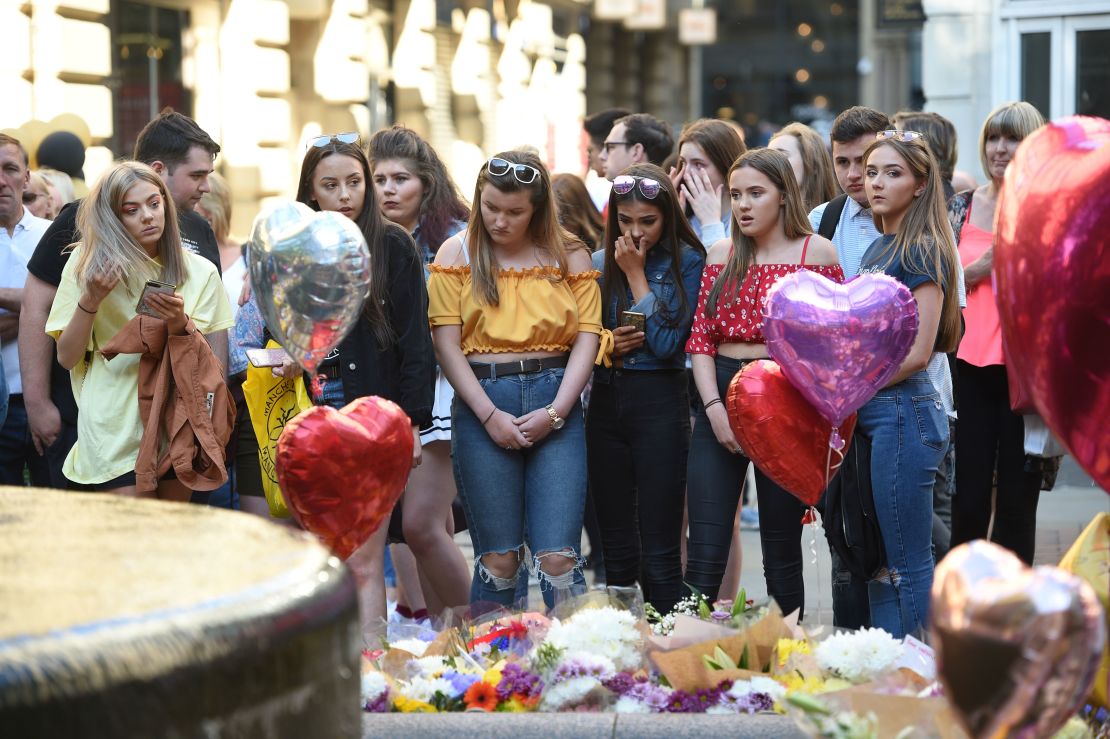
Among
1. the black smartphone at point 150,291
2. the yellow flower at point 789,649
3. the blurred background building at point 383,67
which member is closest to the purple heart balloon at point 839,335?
the yellow flower at point 789,649

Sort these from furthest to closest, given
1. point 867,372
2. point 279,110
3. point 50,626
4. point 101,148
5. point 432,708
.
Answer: point 279,110
point 101,148
point 867,372
point 432,708
point 50,626

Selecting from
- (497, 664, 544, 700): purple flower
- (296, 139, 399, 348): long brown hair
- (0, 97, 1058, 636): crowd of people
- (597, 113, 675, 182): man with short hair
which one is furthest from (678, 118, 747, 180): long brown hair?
(497, 664, 544, 700): purple flower

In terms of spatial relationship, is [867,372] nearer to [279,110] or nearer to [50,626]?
[50,626]

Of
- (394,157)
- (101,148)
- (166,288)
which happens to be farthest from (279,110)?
(166,288)

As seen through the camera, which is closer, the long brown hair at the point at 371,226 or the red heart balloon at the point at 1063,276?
the red heart balloon at the point at 1063,276

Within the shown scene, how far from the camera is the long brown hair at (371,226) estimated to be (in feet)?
16.4

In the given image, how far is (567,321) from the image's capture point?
5074 mm

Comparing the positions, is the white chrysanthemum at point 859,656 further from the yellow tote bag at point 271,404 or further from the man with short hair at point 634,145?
the man with short hair at point 634,145

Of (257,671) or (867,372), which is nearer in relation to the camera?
(257,671)

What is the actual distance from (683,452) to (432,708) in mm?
1802

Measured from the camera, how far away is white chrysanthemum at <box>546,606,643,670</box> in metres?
3.84

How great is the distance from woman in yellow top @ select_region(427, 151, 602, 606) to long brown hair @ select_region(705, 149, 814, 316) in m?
0.45

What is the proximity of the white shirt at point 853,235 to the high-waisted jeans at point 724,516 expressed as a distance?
814mm

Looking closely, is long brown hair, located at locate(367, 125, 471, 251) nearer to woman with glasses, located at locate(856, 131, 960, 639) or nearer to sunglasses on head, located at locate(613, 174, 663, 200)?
sunglasses on head, located at locate(613, 174, 663, 200)
